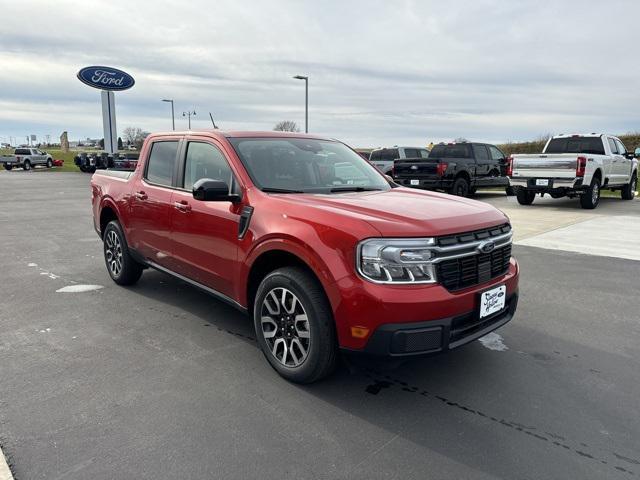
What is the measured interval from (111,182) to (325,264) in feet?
12.5

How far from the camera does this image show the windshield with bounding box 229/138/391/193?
391cm

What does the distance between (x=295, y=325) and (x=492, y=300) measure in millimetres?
1324

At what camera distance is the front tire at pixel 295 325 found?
10.2 feet

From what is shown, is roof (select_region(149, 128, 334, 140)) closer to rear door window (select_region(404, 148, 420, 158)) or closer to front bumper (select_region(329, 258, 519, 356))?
front bumper (select_region(329, 258, 519, 356))

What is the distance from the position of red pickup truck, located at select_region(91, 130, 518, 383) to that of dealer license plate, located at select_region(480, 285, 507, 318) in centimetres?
1

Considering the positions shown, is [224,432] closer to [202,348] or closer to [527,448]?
[202,348]

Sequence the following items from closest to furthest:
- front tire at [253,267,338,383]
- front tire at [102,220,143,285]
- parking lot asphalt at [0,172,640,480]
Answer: parking lot asphalt at [0,172,640,480] < front tire at [253,267,338,383] < front tire at [102,220,143,285]

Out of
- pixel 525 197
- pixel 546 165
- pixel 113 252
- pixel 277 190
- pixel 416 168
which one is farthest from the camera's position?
pixel 416 168

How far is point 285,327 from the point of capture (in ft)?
11.2

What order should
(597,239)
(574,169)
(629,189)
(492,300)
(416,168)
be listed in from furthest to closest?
(629,189) → (416,168) → (574,169) → (597,239) → (492,300)

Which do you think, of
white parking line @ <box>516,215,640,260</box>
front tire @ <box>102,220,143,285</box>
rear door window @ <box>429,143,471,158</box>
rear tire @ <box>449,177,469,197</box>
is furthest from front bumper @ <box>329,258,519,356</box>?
rear door window @ <box>429,143,471,158</box>

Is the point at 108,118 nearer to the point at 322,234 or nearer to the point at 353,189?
the point at 353,189

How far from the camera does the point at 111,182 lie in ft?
19.0

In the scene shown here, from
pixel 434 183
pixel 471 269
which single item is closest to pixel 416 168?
pixel 434 183
